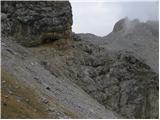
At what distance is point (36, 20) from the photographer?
3182 inches

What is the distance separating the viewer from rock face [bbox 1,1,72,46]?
78.8 m

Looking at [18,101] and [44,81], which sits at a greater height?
[18,101]

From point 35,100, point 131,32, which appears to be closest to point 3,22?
point 35,100

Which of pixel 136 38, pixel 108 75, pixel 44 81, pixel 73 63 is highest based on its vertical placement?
pixel 44 81

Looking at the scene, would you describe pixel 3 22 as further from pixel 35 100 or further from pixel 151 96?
pixel 35 100

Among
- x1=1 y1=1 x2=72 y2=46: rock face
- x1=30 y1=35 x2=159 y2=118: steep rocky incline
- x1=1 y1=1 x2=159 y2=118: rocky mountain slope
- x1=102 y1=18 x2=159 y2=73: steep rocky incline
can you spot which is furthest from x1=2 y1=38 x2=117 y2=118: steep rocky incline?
x1=102 y1=18 x2=159 y2=73: steep rocky incline

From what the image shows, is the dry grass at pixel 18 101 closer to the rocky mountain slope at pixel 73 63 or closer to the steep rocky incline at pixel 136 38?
the rocky mountain slope at pixel 73 63

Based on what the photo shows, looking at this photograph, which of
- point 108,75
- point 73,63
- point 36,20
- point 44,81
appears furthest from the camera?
point 108,75

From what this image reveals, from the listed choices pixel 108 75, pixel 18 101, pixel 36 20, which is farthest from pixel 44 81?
pixel 108 75

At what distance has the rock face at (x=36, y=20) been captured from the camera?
78.8 m

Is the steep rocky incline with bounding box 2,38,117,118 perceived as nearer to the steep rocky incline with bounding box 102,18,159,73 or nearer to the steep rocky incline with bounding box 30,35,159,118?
the steep rocky incline with bounding box 30,35,159,118

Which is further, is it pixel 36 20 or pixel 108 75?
pixel 108 75

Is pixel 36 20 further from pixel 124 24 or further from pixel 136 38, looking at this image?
pixel 124 24

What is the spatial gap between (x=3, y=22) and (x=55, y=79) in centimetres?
1561
